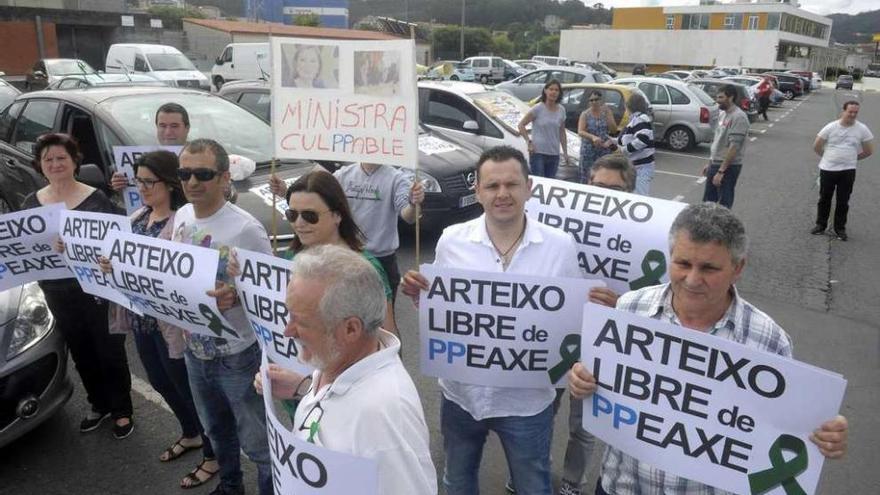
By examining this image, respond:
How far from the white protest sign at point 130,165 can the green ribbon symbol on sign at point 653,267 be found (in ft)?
10.8

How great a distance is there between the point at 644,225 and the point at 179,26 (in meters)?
45.0

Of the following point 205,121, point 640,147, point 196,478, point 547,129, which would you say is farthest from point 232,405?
point 547,129

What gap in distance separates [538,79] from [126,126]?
14.8m

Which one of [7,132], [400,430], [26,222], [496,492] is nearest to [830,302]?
[496,492]

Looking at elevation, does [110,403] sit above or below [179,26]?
below

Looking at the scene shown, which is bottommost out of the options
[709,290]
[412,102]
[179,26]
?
[709,290]

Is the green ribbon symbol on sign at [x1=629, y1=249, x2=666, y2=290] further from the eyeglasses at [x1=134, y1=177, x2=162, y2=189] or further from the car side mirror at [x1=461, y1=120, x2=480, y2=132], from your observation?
the car side mirror at [x1=461, y1=120, x2=480, y2=132]

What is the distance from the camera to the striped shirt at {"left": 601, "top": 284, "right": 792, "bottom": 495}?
194cm

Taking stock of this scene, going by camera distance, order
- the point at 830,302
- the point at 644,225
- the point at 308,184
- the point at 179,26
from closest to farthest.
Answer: the point at 308,184 → the point at 644,225 → the point at 830,302 → the point at 179,26

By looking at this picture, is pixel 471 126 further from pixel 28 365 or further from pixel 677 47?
pixel 677 47

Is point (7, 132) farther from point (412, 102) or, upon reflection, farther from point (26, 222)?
point (412, 102)

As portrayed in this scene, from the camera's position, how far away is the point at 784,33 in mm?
72125

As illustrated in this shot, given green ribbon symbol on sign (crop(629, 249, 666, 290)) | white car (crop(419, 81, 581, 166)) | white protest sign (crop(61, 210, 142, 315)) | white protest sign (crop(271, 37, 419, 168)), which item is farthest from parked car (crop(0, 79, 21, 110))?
green ribbon symbol on sign (crop(629, 249, 666, 290))

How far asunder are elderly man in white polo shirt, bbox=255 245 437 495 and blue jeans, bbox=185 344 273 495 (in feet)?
3.74
